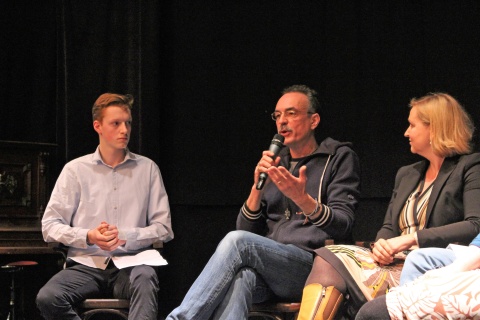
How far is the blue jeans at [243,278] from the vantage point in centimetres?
273

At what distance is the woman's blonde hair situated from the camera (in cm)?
299

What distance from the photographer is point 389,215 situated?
3.18 metres

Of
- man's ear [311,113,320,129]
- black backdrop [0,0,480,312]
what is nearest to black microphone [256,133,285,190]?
man's ear [311,113,320,129]

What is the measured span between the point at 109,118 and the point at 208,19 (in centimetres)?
107

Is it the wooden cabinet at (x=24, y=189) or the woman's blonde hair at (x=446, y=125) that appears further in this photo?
the wooden cabinet at (x=24, y=189)

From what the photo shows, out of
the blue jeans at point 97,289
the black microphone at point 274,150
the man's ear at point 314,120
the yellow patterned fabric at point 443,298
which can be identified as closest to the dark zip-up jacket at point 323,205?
the man's ear at point 314,120

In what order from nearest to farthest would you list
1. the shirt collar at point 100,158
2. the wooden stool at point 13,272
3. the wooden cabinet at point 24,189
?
the shirt collar at point 100,158 → the wooden stool at point 13,272 → the wooden cabinet at point 24,189

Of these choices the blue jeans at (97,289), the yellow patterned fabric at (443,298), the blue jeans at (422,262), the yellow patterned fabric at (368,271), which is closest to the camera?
the yellow patterned fabric at (443,298)

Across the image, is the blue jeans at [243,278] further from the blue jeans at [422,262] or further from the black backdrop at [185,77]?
the black backdrop at [185,77]

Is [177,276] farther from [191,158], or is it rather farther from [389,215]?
[389,215]

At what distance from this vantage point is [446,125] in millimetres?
3014

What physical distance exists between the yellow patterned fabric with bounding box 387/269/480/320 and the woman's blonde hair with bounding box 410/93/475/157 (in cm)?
101

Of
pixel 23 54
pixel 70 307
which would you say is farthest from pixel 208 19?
pixel 70 307

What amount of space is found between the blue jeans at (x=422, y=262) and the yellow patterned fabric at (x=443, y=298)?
0.34 meters
